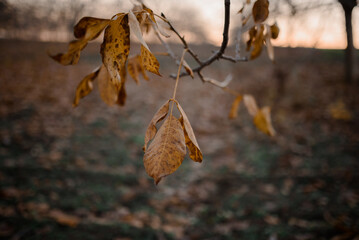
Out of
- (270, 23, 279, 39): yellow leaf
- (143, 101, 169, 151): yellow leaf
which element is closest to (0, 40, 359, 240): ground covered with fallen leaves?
(143, 101, 169, 151): yellow leaf

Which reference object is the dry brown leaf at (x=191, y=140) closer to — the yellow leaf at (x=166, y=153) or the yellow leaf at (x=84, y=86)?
the yellow leaf at (x=166, y=153)

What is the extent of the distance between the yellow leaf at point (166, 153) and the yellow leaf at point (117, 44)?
0.13 meters

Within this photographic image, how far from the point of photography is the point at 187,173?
142 inches

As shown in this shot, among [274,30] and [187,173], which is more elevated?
[274,30]

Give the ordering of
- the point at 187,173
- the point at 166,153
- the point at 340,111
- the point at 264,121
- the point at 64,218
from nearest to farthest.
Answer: the point at 166,153 < the point at 264,121 < the point at 64,218 < the point at 187,173 < the point at 340,111

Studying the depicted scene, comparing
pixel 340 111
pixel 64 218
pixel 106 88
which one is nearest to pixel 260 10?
pixel 106 88

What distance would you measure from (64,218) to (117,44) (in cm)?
251

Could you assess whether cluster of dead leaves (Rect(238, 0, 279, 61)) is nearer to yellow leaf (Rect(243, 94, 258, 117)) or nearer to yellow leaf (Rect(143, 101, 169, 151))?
yellow leaf (Rect(243, 94, 258, 117))

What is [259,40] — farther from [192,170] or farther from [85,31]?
[192,170]

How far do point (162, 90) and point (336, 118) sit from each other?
5775 millimetres

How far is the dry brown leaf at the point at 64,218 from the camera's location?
2276mm

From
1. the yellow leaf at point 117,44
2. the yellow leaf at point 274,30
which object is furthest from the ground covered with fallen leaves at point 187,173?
the yellow leaf at point 274,30

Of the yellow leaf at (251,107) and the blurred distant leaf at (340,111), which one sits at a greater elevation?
the yellow leaf at (251,107)

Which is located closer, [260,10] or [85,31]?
[85,31]
